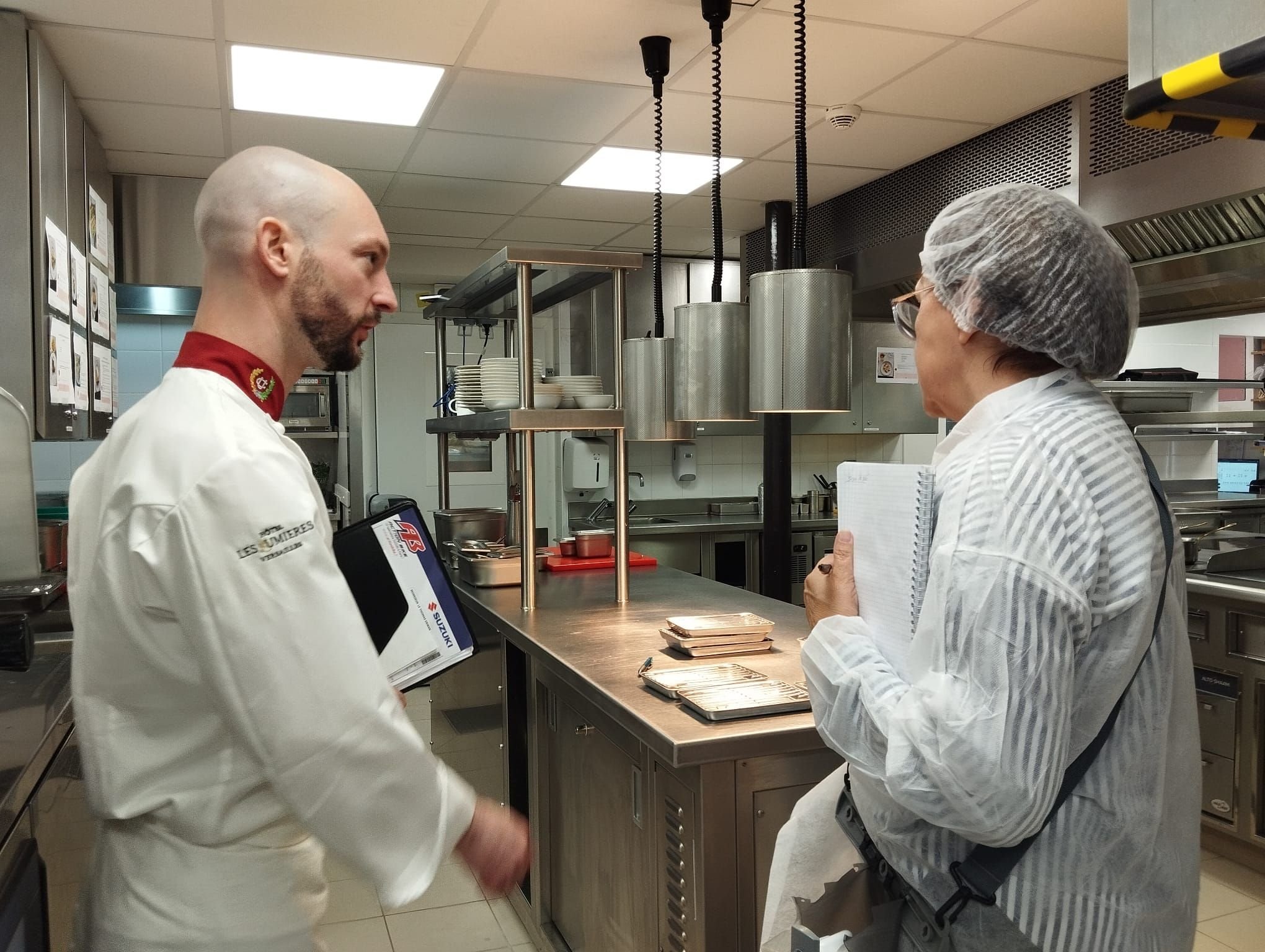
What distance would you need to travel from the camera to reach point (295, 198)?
1.34 metres

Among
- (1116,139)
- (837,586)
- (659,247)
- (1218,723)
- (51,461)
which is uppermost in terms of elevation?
(1116,139)

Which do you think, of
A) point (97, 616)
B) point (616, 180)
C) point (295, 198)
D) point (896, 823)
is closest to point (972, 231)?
point (896, 823)

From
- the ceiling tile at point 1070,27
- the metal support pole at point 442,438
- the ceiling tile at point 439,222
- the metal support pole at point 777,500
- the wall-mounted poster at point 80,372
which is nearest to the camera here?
the ceiling tile at point 1070,27

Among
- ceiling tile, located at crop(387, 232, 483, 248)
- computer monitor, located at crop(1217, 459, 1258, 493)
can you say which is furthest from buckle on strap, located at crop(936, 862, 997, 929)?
computer monitor, located at crop(1217, 459, 1258, 493)

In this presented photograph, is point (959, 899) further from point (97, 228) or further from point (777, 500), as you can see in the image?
point (777, 500)

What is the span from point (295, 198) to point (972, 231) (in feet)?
2.88

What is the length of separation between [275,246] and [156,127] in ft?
9.91

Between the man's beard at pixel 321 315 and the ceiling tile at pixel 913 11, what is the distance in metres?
1.91

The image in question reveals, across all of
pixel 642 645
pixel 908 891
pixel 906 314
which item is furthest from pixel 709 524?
pixel 908 891

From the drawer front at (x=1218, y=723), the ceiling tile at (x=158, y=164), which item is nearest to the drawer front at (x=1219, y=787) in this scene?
the drawer front at (x=1218, y=723)

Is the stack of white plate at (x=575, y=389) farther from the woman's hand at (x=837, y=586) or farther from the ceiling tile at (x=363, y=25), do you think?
the woman's hand at (x=837, y=586)

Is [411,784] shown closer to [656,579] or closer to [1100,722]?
[1100,722]

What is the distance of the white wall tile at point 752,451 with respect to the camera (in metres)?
6.91

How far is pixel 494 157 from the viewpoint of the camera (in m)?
4.24
